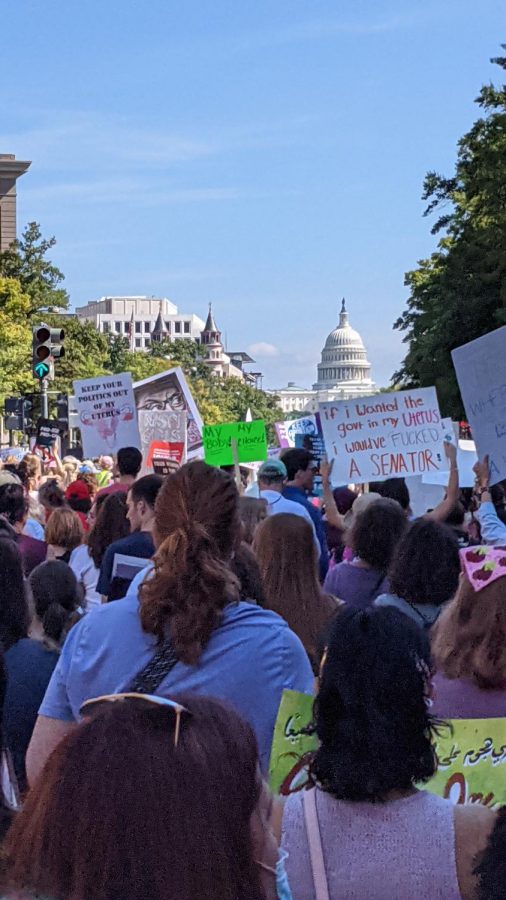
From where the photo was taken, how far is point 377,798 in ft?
8.77

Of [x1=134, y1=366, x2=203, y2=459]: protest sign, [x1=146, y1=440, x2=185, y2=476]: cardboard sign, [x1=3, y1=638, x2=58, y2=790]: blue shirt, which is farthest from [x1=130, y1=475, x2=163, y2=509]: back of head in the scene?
[x1=134, y1=366, x2=203, y2=459]: protest sign

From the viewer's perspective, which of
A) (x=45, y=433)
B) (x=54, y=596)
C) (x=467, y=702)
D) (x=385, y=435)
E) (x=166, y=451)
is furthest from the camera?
(x=45, y=433)

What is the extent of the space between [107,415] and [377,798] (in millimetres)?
12131

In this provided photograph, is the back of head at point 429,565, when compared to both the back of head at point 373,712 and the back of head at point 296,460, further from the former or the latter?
the back of head at point 296,460

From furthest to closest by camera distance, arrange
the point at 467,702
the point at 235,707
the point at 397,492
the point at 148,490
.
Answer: the point at 397,492
the point at 148,490
the point at 467,702
the point at 235,707

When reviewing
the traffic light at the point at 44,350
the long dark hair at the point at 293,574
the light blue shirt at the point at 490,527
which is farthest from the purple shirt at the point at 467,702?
the traffic light at the point at 44,350

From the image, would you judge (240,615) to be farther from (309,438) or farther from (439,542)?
(309,438)

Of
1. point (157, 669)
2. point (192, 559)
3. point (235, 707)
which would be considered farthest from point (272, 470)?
point (235, 707)

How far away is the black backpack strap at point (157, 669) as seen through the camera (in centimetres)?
342

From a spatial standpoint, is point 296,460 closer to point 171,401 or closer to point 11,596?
point 11,596

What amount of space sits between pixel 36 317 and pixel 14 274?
5.43 metres

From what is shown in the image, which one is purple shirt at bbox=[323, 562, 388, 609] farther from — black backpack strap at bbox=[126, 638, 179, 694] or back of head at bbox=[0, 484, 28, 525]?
black backpack strap at bbox=[126, 638, 179, 694]

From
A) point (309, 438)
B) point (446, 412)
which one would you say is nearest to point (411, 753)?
point (309, 438)

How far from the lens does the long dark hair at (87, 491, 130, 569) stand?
23.9 feet
